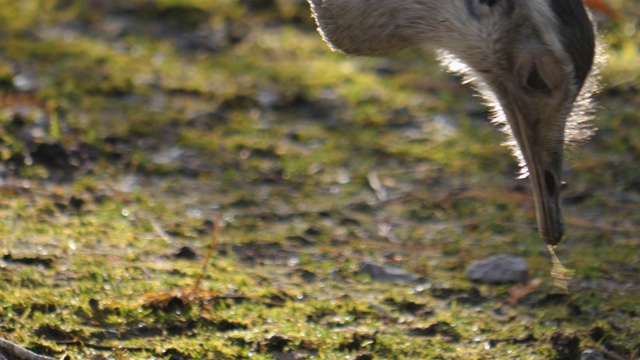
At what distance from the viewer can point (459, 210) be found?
506cm

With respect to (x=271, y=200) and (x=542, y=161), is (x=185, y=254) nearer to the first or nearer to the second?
(x=271, y=200)

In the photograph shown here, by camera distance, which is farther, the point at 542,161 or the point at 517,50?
the point at 542,161

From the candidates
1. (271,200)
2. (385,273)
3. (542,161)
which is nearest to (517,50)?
(542,161)

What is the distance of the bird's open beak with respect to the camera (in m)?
4.02

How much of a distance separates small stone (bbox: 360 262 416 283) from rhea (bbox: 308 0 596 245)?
595 millimetres

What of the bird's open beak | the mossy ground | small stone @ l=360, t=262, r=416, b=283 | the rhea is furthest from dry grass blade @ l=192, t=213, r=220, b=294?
the bird's open beak

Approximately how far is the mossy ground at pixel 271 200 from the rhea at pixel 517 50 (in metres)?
0.54

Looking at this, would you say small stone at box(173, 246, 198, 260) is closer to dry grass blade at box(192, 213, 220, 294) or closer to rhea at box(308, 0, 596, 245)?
dry grass blade at box(192, 213, 220, 294)

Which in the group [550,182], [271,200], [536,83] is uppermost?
[536,83]

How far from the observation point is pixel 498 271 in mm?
4383

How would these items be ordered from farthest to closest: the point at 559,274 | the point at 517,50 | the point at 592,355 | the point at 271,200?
1. the point at 271,200
2. the point at 559,274
3. the point at 517,50
4. the point at 592,355

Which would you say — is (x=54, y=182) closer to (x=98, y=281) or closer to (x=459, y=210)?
(x=98, y=281)

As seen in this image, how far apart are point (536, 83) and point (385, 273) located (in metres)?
0.94

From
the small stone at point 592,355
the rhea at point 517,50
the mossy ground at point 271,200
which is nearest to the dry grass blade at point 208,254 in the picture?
the mossy ground at point 271,200
